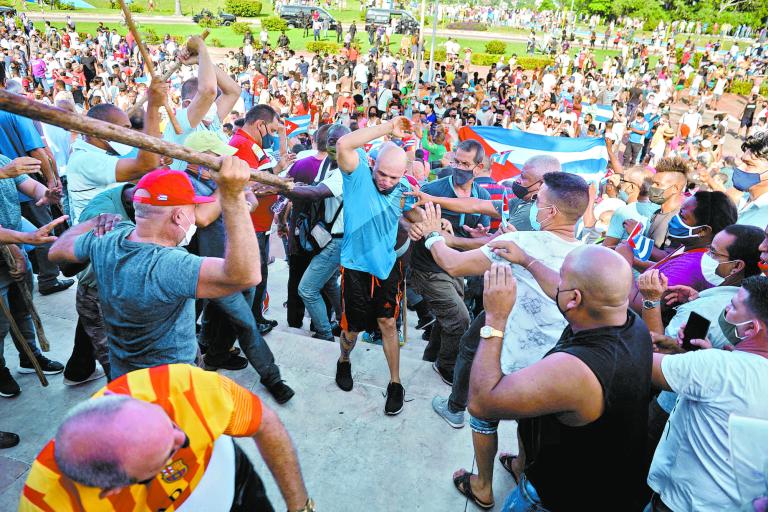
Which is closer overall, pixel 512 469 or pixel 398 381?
pixel 512 469

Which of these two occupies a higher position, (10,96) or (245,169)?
(10,96)

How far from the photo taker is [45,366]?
4.05m

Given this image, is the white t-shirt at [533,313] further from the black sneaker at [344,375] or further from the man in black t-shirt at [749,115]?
the man in black t-shirt at [749,115]

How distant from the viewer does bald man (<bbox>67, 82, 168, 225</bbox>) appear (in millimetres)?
3324

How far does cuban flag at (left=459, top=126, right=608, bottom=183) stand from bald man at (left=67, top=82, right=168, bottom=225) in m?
6.25

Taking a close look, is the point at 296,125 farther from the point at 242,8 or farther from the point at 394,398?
the point at 242,8

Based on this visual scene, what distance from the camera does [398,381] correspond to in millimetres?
3895

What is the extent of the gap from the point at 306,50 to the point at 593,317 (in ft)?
116

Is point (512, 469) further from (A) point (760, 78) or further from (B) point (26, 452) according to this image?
(A) point (760, 78)

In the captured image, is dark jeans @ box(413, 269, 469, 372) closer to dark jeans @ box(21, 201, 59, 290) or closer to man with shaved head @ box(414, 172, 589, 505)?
man with shaved head @ box(414, 172, 589, 505)

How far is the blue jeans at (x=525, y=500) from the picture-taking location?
226 cm

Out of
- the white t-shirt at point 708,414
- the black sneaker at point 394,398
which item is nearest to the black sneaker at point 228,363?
the black sneaker at point 394,398

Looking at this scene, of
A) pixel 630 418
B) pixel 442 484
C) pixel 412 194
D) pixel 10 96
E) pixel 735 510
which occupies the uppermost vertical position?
pixel 10 96

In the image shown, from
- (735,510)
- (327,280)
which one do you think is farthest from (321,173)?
(735,510)
